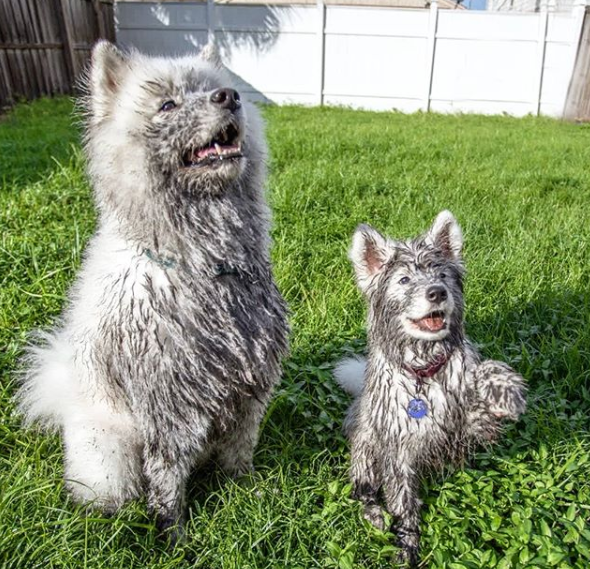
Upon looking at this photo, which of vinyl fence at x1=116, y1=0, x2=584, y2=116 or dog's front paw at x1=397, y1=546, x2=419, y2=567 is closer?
dog's front paw at x1=397, y1=546, x2=419, y2=567

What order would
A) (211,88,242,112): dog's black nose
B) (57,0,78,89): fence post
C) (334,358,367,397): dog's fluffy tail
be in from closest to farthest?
1. (211,88,242,112): dog's black nose
2. (334,358,367,397): dog's fluffy tail
3. (57,0,78,89): fence post

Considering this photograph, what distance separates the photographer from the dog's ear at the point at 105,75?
1.95m

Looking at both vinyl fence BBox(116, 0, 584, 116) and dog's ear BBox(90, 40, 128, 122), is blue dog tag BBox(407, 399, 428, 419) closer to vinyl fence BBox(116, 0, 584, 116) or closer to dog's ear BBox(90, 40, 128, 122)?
dog's ear BBox(90, 40, 128, 122)

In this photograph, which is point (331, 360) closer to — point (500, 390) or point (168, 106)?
point (500, 390)

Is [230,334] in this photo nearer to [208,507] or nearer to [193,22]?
[208,507]

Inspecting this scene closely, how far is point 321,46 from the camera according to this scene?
13422 millimetres

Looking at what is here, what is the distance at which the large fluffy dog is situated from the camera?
6.28 feet

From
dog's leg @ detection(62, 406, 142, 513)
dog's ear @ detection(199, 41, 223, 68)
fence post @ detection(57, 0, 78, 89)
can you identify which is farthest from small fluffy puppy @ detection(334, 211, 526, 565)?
fence post @ detection(57, 0, 78, 89)

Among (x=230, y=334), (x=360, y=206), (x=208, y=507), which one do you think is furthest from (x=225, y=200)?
(x=360, y=206)

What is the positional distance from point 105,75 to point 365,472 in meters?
1.93

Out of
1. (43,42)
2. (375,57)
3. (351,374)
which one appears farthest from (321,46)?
(351,374)

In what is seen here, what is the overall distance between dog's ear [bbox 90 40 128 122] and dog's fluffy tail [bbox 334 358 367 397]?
5.82ft

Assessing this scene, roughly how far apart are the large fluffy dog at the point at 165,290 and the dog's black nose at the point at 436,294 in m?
0.59

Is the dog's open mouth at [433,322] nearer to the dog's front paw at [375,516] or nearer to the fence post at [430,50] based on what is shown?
the dog's front paw at [375,516]
